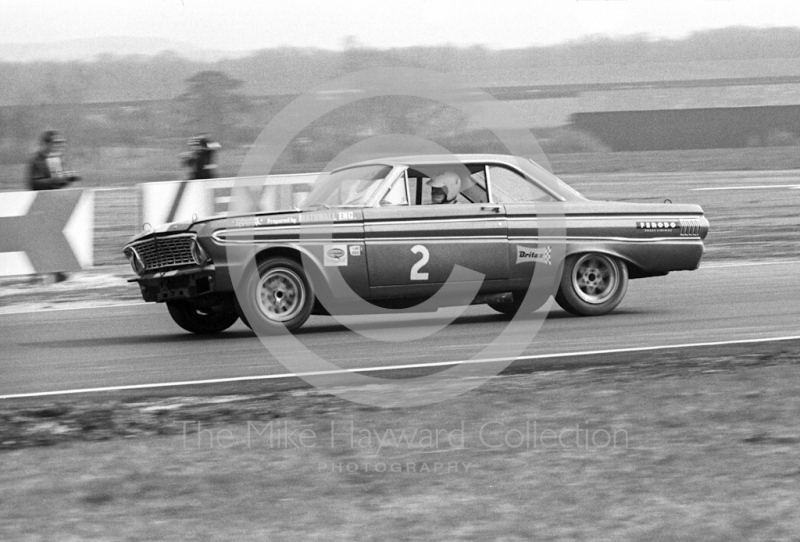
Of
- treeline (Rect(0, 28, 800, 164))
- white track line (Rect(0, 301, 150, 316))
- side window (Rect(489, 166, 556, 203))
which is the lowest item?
white track line (Rect(0, 301, 150, 316))

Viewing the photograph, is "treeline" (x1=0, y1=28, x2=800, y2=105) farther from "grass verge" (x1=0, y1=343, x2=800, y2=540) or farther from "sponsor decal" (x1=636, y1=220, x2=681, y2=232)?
"grass verge" (x1=0, y1=343, x2=800, y2=540)

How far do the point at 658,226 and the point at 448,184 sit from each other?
2.01m

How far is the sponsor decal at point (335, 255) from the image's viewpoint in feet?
29.9

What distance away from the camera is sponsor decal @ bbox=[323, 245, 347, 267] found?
29.9 feet

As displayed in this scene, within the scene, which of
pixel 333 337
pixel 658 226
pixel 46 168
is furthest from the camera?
pixel 46 168

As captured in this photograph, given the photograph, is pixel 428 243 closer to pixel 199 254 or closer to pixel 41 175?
pixel 199 254

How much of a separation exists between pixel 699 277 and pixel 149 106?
2498cm

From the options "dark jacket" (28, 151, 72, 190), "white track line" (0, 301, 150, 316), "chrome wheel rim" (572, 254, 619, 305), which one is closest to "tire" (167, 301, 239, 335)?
"white track line" (0, 301, 150, 316)

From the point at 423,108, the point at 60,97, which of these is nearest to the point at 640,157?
the point at 423,108

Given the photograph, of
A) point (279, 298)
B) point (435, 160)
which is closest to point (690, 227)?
point (435, 160)

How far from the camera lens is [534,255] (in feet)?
31.7

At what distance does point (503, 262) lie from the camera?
9.56m

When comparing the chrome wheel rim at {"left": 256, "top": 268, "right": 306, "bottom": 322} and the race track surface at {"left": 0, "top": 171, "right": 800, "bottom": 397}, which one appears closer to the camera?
the race track surface at {"left": 0, "top": 171, "right": 800, "bottom": 397}

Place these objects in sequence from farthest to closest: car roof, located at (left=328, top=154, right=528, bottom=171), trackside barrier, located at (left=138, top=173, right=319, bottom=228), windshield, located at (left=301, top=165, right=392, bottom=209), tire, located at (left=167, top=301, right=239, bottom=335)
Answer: trackside barrier, located at (left=138, top=173, right=319, bottom=228), tire, located at (left=167, top=301, right=239, bottom=335), car roof, located at (left=328, top=154, right=528, bottom=171), windshield, located at (left=301, top=165, right=392, bottom=209)
